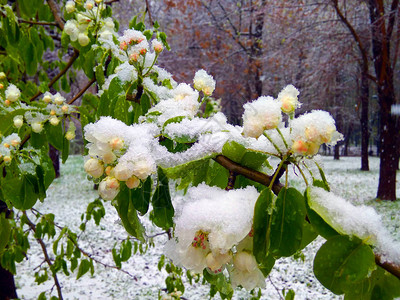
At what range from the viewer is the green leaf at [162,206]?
521 millimetres

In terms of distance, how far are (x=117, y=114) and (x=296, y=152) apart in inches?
14.1

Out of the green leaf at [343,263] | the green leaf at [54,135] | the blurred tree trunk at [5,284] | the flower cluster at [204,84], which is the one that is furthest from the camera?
the blurred tree trunk at [5,284]

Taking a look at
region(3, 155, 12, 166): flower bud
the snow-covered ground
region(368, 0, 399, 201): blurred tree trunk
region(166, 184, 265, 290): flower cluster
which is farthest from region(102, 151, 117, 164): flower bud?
region(368, 0, 399, 201): blurred tree trunk

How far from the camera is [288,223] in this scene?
383 mm

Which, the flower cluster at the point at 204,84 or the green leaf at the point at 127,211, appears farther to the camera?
the flower cluster at the point at 204,84

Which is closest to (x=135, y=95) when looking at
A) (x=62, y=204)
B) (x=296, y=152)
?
(x=296, y=152)

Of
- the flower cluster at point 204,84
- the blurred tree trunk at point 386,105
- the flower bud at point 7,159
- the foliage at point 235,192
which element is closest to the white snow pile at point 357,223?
the foliage at point 235,192

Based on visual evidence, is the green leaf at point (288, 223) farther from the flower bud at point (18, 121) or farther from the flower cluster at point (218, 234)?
the flower bud at point (18, 121)

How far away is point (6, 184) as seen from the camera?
2.62 feet

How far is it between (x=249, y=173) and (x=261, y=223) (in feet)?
0.23

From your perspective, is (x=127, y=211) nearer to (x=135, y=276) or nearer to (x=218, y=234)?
(x=218, y=234)

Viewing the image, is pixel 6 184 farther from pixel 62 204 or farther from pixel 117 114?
pixel 62 204

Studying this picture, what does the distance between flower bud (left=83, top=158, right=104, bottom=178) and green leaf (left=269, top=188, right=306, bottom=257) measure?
0.75ft

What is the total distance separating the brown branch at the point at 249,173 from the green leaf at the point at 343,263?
87 millimetres
